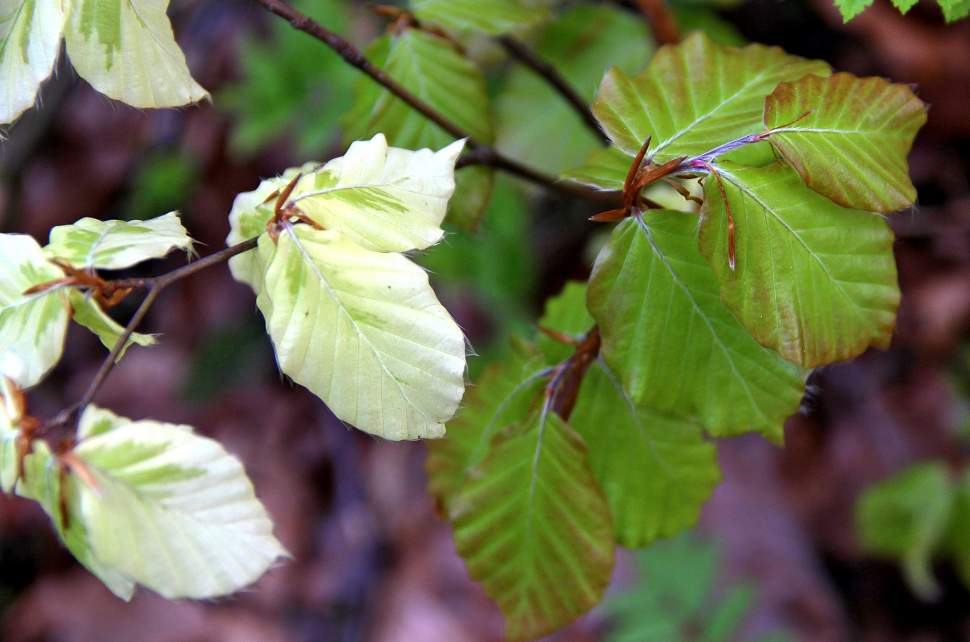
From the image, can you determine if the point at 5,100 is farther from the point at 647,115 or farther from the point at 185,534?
the point at 647,115

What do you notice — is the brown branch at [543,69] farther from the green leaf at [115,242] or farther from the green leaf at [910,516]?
the green leaf at [910,516]

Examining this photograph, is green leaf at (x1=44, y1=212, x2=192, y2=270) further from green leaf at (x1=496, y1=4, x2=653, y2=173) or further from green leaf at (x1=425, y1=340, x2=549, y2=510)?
green leaf at (x1=496, y1=4, x2=653, y2=173)

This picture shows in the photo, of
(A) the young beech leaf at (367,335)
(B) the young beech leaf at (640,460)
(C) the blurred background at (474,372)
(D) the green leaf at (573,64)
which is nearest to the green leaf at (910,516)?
(C) the blurred background at (474,372)

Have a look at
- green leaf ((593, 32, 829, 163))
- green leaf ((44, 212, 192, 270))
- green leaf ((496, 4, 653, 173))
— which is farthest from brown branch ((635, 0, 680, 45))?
green leaf ((44, 212, 192, 270))

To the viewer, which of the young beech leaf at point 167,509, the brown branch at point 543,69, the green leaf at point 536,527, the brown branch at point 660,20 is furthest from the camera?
the brown branch at point 660,20

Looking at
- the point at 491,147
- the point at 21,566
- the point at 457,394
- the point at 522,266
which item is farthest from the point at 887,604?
the point at 21,566

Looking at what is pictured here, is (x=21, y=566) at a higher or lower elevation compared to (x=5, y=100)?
lower

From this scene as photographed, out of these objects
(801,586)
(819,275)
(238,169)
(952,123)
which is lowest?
(801,586)
